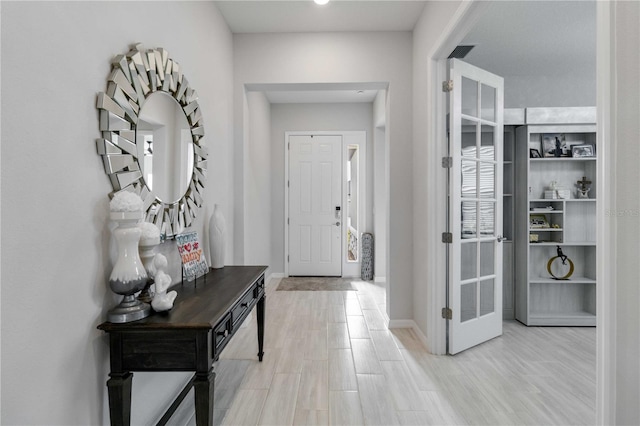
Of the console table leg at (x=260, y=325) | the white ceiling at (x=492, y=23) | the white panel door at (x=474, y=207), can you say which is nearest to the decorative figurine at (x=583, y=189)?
the white panel door at (x=474, y=207)

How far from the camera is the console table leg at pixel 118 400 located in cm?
129

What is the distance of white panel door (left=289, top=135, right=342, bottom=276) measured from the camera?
5496 mm

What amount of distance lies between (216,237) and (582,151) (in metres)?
3.57

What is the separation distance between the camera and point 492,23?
2.93 metres

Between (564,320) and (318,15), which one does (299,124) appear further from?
(564,320)

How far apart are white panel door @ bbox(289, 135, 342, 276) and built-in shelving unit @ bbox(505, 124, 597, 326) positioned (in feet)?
8.80

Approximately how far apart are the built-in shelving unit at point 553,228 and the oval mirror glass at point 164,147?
3114 millimetres

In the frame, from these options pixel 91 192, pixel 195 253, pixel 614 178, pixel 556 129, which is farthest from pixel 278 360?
pixel 556 129

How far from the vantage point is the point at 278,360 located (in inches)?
102

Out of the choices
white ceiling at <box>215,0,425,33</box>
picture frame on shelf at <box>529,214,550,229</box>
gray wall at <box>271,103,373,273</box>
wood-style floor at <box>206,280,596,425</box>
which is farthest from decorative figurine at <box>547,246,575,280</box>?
white ceiling at <box>215,0,425,33</box>

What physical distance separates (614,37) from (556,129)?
2843mm

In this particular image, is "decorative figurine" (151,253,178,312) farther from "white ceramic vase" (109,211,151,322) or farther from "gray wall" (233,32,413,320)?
"gray wall" (233,32,413,320)

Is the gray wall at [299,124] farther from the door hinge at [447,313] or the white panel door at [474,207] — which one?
the door hinge at [447,313]

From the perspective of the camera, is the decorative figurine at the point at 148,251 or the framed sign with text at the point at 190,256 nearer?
the decorative figurine at the point at 148,251
